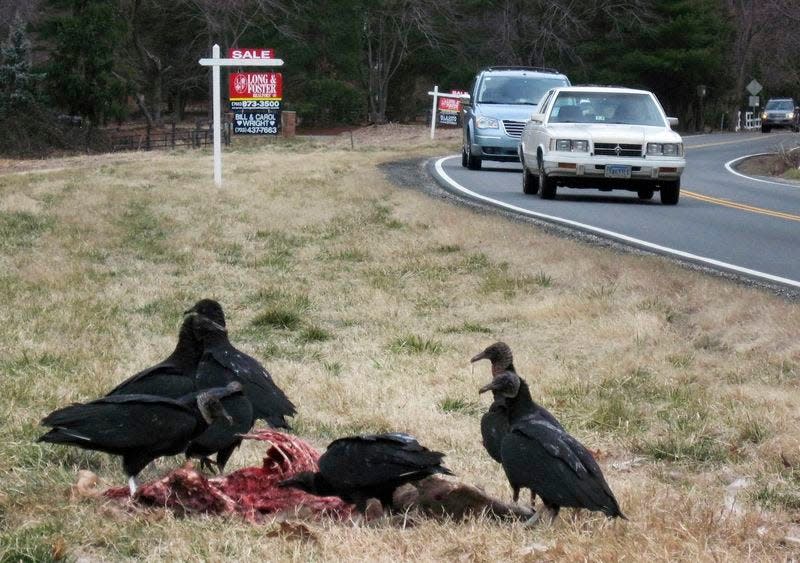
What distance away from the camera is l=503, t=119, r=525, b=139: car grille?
88.4ft

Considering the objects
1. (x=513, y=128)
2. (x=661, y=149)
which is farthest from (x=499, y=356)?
(x=513, y=128)

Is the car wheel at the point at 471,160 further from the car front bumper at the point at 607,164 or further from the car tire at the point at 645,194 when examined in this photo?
the car front bumper at the point at 607,164

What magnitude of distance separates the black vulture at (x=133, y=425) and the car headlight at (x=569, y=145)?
48.4 feet

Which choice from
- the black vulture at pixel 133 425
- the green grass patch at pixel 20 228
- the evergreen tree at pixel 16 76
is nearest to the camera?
the black vulture at pixel 133 425

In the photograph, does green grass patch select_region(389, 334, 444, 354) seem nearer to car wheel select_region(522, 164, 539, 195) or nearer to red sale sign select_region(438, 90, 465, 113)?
car wheel select_region(522, 164, 539, 195)

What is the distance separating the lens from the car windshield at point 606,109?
20.6 metres

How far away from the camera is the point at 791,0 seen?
82.7 metres

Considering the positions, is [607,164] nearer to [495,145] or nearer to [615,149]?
[615,149]

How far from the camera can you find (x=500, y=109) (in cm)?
2727

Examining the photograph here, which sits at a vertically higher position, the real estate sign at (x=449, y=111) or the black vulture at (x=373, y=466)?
the real estate sign at (x=449, y=111)

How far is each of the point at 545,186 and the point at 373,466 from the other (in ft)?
52.0

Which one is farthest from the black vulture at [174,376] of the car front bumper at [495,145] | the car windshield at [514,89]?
the car windshield at [514,89]

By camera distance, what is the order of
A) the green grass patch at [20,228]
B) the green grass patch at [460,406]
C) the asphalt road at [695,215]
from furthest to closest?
the green grass patch at [20,228] → the asphalt road at [695,215] → the green grass patch at [460,406]

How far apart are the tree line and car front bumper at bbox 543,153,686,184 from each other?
125 ft
